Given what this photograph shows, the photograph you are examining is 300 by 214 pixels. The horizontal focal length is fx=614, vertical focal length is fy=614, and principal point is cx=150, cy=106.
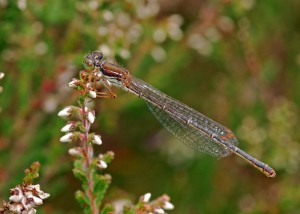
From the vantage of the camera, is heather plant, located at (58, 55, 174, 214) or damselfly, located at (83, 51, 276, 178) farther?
damselfly, located at (83, 51, 276, 178)

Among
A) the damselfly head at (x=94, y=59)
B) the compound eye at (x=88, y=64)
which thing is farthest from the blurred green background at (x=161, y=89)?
the compound eye at (x=88, y=64)

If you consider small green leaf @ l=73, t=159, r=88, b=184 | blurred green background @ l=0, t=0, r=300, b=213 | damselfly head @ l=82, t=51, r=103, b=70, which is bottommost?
small green leaf @ l=73, t=159, r=88, b=184

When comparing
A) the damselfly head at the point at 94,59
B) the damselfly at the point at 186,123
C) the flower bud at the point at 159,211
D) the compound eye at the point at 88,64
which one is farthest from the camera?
the damselfly at the point at 186,123

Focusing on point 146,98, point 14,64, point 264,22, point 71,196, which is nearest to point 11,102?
point 14,64

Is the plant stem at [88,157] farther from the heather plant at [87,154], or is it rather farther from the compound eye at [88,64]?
the compound eye at [88,64]

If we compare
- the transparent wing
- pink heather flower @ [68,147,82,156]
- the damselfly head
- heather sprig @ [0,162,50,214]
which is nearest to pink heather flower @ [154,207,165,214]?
pink heather flower @ [68,147,82,156]

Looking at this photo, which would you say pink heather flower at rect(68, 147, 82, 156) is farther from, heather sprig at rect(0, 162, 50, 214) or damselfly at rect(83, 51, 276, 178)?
damselfly at rect(83, 51, 276, 178)

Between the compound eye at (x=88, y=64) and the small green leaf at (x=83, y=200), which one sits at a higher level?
the compound eye at (x=88, y=64)
